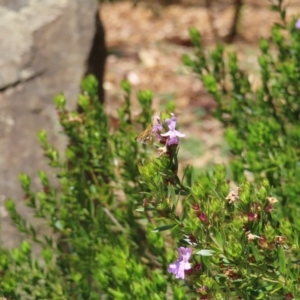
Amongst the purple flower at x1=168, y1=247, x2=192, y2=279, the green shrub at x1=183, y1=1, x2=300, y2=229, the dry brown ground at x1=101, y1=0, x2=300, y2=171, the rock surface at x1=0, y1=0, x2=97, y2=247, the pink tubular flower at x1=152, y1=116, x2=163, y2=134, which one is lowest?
the dry brown ground at x1=101, y1=0, x2=300, y2=171

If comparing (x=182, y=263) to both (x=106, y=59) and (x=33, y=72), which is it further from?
(x=106, y=59)

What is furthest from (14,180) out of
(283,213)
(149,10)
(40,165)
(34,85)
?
(149,10)

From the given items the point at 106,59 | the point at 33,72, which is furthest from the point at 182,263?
the point at 106,59

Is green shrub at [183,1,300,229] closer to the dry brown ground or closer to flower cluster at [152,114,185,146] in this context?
flower cluster at [152,114,185,146]

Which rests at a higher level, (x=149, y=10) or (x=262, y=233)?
(x=262, y=233)

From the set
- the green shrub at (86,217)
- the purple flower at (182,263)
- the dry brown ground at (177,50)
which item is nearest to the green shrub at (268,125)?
the green shrub at (86,217)

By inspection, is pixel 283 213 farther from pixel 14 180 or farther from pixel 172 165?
pixel 14 180

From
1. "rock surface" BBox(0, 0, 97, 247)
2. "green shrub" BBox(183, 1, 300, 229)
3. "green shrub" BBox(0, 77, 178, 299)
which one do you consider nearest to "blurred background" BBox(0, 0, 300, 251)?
"rock surface" BBox(0, 0, 97, 247)

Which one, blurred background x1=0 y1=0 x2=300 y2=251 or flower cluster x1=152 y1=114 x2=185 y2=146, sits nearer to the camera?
flower cluster x1=152 y1=114 x2=185 y2=146
